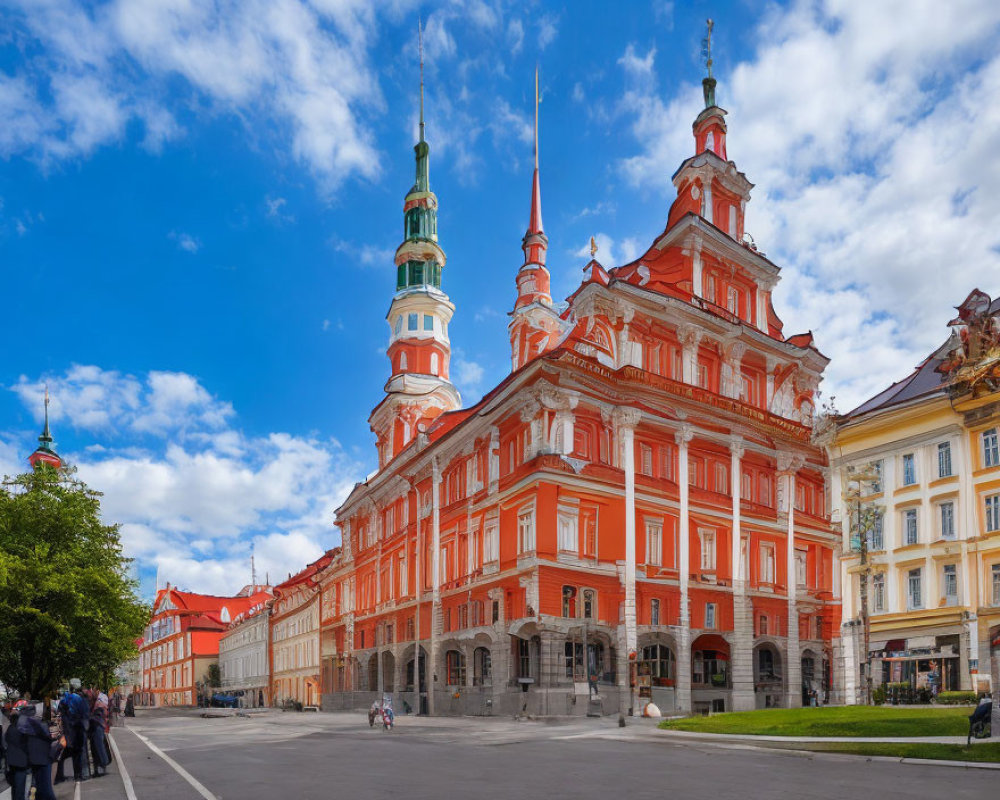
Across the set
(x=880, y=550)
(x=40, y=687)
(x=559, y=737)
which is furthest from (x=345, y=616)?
(x=559, y=737)

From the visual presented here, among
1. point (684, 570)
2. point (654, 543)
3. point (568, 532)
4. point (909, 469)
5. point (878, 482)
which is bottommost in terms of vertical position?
point (684, 570)

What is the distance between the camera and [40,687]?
143 feet

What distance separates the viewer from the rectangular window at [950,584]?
4306cm

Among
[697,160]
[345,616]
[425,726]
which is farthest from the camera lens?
[345,616]

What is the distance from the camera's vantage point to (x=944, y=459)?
45.0 metres

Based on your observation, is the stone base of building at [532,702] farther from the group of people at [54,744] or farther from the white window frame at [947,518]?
the group of people at [54,744]

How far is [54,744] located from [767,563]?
39.8m

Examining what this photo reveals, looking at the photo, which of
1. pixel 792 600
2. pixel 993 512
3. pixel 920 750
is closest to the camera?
pixel 920 750

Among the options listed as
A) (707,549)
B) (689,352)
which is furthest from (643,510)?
(689,352)

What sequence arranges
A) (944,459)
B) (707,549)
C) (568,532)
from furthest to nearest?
(707,549) < (944,459) < (568,532)

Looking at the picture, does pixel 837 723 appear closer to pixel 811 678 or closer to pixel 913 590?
pixel 913 590

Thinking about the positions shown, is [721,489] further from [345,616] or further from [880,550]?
[345,616]

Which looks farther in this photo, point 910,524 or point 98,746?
point 910,524

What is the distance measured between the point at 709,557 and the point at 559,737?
2123cm
